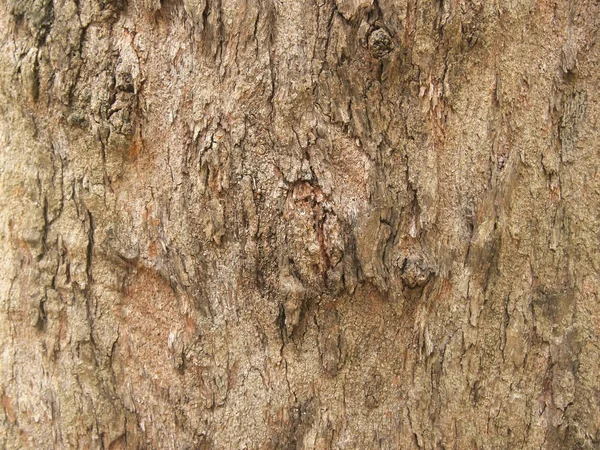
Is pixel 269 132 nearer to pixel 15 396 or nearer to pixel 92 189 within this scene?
pixel 92 189

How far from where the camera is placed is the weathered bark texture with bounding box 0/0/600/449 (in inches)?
55.4

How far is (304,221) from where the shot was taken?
141 centimetres

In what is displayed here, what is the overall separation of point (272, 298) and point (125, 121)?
595 millimetres

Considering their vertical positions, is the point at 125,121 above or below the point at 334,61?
below

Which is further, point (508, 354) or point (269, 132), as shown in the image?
point (508, 354)

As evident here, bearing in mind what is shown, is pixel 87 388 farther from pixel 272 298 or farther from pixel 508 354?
pixel 508 354

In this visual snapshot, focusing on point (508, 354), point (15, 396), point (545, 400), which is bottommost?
point (15, 396)

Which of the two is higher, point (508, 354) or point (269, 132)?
point (269, 132)

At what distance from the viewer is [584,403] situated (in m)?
1.53

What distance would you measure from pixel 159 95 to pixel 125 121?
111 millimetres

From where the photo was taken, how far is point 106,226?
1511mm

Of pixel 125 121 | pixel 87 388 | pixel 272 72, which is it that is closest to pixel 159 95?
pixel 125 121

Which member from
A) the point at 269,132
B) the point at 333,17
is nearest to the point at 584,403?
the point at 269,132

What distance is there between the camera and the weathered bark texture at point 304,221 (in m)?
1.41
